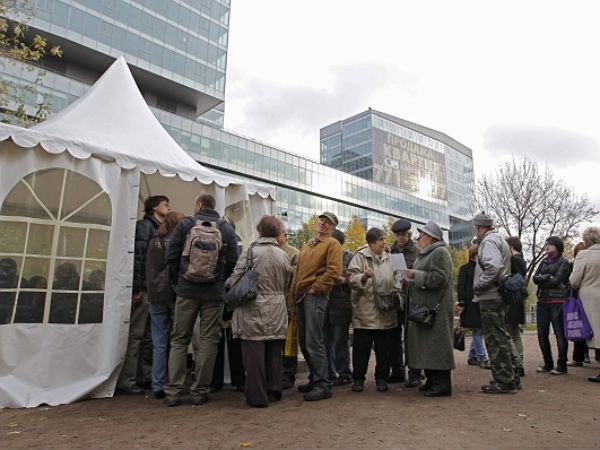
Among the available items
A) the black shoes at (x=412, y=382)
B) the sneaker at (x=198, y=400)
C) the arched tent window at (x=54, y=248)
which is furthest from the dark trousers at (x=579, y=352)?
the arched tent window at (x=54, y=248)

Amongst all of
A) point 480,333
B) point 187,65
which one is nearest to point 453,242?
point 187,65

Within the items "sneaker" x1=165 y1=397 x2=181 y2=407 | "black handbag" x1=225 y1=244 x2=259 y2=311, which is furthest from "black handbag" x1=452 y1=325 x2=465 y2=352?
"sneaker" x1=165 y1=397 x2=181 y2=407

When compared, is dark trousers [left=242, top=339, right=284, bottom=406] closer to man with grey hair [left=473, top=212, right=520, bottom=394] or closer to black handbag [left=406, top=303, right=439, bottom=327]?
black handbag [left=406, top=303, right=439, bottom=327]

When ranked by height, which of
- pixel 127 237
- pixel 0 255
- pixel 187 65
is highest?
pixel 187 65

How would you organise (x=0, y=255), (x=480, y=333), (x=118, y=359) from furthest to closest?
(x=480, y=333)
(x=118, y=359)
(x=0, y=255)

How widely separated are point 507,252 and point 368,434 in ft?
8.44

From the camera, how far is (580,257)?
545 centimetres

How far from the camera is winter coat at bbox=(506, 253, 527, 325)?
5102 millimetres

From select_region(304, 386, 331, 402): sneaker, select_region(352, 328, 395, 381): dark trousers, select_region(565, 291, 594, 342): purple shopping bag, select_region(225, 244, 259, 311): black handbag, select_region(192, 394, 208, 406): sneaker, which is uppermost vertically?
select_region(225, 244, 259, 311): black handbag

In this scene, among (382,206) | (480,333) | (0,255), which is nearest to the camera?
(0,255)

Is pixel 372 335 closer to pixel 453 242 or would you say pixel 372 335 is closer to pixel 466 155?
pixel 453 242

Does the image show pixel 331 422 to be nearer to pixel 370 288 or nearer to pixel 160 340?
pixel 370 288

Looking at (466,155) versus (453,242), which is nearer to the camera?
(453,242)

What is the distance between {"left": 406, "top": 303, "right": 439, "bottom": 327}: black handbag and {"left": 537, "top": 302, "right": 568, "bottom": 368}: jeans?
254 cm
